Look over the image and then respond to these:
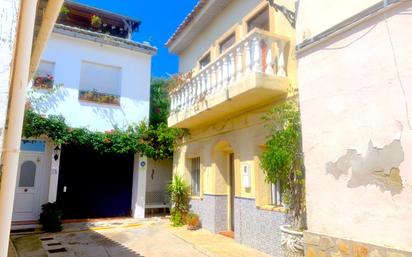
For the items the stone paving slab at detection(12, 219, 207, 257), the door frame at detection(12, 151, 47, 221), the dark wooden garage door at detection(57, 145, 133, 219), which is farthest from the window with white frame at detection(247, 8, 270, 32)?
the door frame at detection(12, 151, 47, 221)

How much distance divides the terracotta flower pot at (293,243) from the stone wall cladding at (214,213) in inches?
167

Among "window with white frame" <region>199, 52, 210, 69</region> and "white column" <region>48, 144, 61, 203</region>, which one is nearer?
"window with white frame" <region>199, 52, 210, 69</region>

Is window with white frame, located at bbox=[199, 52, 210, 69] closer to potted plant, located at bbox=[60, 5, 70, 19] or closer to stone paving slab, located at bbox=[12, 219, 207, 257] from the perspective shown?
potted plant, located at bbox=[60, 5, 70, 19]

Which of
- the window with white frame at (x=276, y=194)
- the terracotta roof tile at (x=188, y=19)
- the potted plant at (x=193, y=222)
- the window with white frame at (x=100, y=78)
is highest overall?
the terracotta roof tile at (x=188, y=19)

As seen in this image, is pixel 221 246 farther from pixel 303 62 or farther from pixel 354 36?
pixel 354 36

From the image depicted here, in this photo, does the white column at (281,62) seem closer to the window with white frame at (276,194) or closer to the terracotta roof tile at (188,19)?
the window with white frame at (276,194)

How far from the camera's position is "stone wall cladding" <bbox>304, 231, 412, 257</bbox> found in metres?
3.74

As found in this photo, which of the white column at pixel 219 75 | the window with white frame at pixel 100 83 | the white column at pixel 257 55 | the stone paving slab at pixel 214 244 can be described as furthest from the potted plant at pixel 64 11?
the stone paving slab at pixel 214 244

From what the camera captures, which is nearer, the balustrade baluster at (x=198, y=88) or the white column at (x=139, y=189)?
the balustrade baluster at (x=198, y=88)

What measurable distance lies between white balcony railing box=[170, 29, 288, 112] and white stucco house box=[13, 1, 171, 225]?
5.64 m

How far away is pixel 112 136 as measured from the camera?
41.3 feet

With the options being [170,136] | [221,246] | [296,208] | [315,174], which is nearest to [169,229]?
[221,246]

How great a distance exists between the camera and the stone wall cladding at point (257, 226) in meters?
6.88

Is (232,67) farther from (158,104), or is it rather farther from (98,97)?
(158,104)
